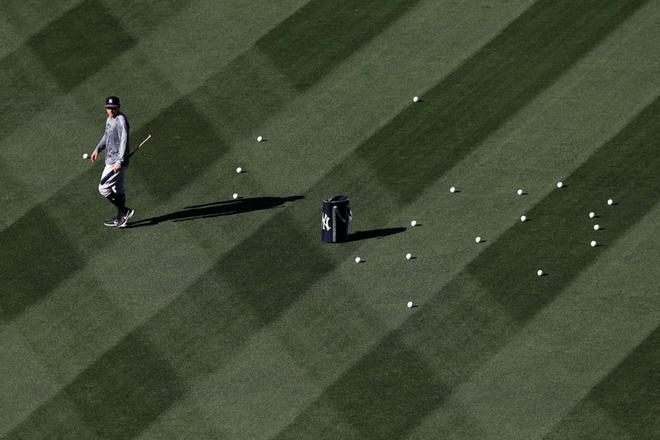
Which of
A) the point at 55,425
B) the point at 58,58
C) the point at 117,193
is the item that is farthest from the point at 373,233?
the point at 58,58

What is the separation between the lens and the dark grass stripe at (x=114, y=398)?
28016 millimetres

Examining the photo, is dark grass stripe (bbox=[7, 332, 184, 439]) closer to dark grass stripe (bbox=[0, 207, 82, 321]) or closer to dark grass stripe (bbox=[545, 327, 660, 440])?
dark grass stripe (bbox=[0, 207, 82, 321])

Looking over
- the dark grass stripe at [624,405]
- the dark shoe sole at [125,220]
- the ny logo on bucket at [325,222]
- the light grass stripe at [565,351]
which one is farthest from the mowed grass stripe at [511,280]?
the dark shoe sole at [125,220]

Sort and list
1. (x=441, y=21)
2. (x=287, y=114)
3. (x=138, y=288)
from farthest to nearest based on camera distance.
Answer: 1. (x=441, y=21)
2. (x=287, y=114)
3. (x=138, y=288)

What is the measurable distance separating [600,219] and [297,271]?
20.2 ft

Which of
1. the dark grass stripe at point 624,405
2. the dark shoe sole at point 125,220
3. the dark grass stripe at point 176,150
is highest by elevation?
the dark shoe sole at point 125,220

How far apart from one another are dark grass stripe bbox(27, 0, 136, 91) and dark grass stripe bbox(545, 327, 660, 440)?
16.3 m

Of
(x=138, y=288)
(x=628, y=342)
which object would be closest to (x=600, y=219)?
(x=628, y=342)

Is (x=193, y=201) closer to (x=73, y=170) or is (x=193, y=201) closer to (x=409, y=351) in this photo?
(x=73, y=170)

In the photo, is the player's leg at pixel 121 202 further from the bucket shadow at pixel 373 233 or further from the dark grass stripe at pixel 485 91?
the dark grass stripe at pixel 485 91

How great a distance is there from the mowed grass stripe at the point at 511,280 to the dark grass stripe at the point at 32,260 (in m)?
6.66

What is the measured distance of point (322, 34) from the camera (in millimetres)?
39875

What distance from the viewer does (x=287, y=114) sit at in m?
37.1

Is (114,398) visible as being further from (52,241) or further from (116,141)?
(116,141)
